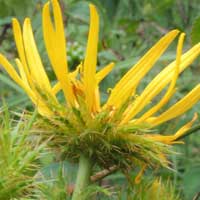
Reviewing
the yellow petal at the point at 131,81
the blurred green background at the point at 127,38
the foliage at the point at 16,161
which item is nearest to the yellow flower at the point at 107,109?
the yellow petal at the point at 131,81

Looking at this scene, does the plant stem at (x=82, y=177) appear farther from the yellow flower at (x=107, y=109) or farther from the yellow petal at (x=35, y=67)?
the yellow petal at (x=35, y=67)

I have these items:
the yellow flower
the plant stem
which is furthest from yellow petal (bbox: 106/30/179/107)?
the plant stem

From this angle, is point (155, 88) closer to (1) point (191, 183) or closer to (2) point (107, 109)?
(2) point (107, 109)

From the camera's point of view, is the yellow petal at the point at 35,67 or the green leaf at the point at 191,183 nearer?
the yellow petal at the point at 35,67

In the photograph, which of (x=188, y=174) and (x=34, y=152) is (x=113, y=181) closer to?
(x=188, y=174)

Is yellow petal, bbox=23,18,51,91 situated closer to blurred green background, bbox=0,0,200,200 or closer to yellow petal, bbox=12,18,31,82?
yellow petal, bbox=12,18,31,82

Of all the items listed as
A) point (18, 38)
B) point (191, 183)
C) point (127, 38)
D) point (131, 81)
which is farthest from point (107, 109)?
point (127, 38)

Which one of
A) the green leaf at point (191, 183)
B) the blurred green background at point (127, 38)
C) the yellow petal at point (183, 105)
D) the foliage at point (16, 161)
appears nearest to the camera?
the foliage at point (16, 161)
